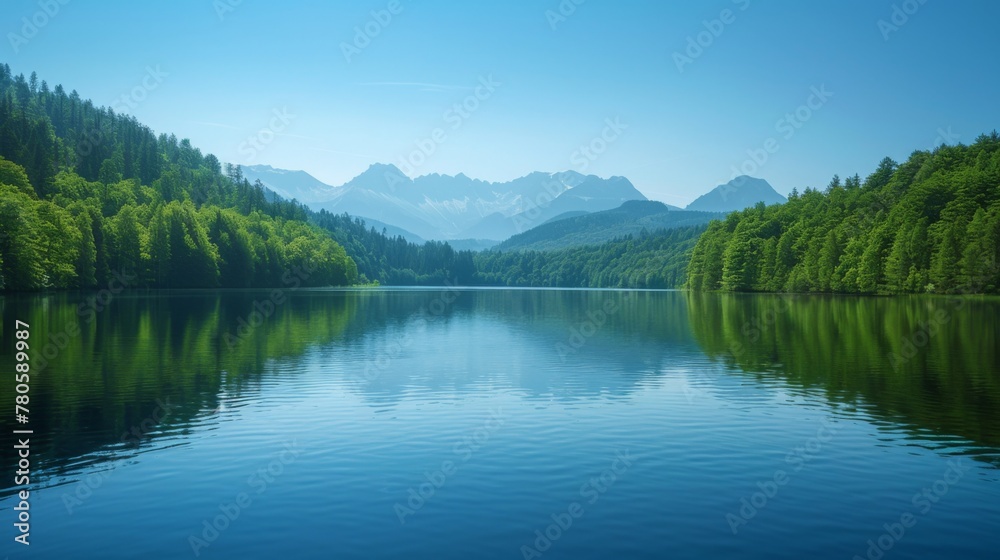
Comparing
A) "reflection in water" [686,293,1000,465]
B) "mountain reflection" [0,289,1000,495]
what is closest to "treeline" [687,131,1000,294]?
"reflection in water" [686,293,1000,465]

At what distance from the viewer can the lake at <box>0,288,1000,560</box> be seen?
16.2 metres

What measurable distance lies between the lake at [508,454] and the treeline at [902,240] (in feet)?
286

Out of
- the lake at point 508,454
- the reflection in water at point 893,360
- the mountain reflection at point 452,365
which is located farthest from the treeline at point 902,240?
the lake at point 508,454

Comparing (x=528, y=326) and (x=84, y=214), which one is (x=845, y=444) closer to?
(x=528, y=326)

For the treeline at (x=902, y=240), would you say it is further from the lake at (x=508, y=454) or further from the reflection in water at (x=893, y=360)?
the lake at (x=508, y=454)

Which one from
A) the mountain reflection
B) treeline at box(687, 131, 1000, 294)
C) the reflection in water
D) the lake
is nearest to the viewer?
the lake

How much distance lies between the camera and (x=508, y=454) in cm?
2348

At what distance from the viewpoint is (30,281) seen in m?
123

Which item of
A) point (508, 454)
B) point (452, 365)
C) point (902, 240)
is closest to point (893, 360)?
point (452, 365)

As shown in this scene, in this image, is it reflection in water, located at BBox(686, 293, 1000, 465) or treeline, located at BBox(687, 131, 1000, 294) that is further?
treeline, located at BBox(687, 131, 1000, 294)

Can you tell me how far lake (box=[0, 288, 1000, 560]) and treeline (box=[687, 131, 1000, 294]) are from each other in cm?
8702

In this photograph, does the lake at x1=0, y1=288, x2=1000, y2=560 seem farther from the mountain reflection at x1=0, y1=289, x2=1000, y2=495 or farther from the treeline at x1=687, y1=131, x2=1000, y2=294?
the treeline at x1=687, y1=131, x2=1000, y2=294

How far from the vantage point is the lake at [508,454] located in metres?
16.2

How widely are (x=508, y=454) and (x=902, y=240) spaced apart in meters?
137
